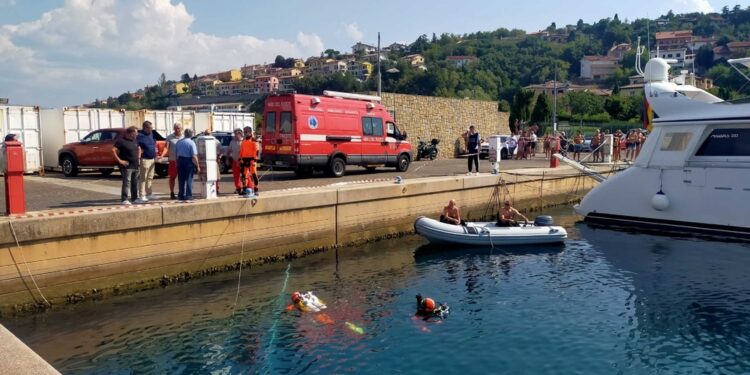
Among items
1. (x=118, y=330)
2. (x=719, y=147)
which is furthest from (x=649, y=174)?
(x=118, y=330)

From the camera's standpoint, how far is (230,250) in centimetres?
1322

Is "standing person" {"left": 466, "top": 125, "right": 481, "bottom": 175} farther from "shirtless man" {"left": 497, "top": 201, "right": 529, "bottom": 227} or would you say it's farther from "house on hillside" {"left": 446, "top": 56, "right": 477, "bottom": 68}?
"house on hillside" {"left": 446, "top": 56, "right": 477, "bottom": 68}

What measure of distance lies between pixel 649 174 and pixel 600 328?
9767 millimetres

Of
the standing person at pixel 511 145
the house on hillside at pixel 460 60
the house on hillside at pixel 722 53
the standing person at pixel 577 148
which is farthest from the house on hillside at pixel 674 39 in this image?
the standing person at pixel 577 148

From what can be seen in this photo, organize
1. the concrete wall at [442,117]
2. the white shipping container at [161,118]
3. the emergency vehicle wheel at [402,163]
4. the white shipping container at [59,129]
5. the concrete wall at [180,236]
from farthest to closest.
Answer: the concrete wall at [442,117] → the white shipping container at [161,118] → the emergency vehicle wheel at [402,163] → the white shipping container at [59,129] → the concrete wall at [180,236]

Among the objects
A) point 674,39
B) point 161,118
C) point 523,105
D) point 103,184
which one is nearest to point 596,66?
point 674,39

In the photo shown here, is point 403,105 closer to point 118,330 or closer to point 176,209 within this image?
point 176,209

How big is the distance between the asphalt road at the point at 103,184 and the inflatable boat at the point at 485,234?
362cm

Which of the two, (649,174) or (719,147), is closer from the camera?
(719,147)

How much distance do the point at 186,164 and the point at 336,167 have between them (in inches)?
308

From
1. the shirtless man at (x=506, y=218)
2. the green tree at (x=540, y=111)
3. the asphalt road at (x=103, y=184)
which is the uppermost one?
the green tree at (x=540, y=111)

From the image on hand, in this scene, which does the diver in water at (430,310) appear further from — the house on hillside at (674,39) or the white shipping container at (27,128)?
the house on hillside at (674,39)

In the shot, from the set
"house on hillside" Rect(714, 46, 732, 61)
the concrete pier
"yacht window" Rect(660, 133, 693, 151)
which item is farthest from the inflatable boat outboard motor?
"house on hillside" Rect(714, 46, 732, 61)

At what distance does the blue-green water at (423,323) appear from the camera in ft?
28.8
